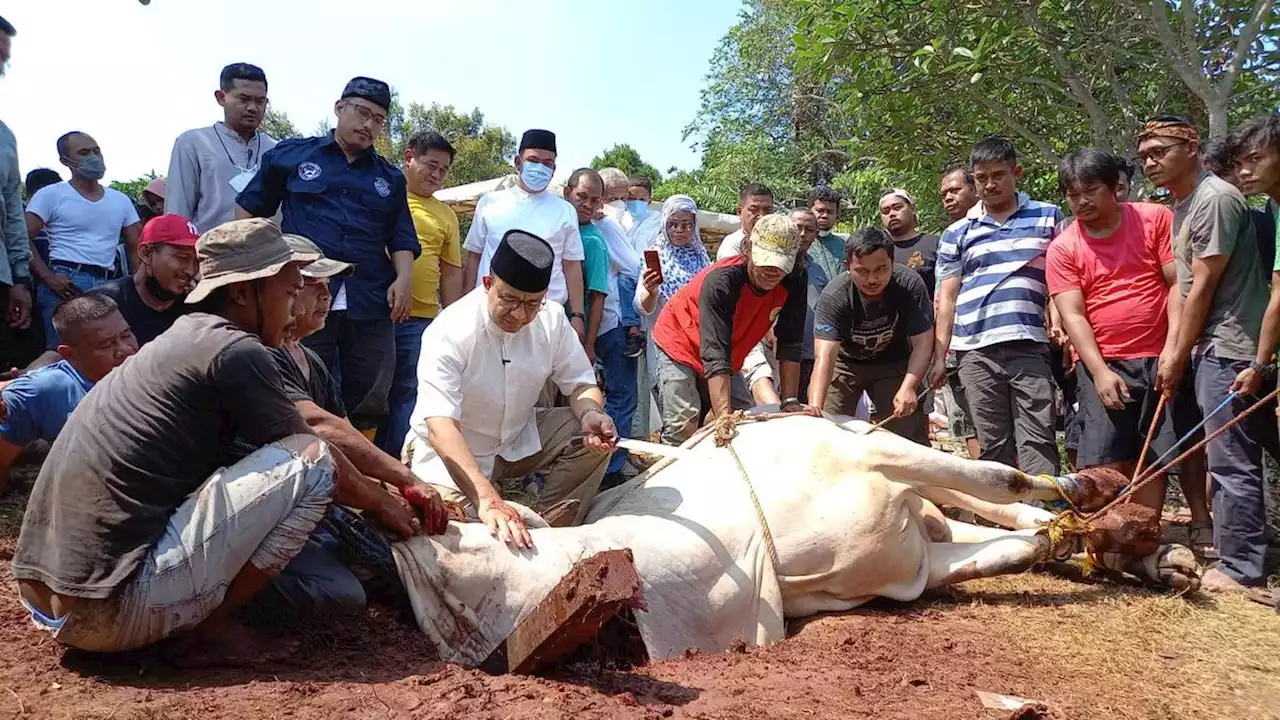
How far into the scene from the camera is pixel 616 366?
22.1ft

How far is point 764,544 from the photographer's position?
12.8 feet

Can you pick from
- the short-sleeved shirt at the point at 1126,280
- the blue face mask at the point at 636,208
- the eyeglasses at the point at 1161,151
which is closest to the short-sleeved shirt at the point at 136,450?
the short-sleeved shirt at the point at 1126,280

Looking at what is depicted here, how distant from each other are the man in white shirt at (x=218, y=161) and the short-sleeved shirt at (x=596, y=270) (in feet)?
7.17

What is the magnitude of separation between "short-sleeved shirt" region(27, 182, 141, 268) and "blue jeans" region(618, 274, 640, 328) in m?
3.50

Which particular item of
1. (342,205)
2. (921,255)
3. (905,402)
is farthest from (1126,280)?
(342,205)

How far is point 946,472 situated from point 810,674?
143cm

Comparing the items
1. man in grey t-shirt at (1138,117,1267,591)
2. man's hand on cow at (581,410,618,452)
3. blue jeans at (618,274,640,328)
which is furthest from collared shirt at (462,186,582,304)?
man in grey t-shirt at (1138,117,1267,591)

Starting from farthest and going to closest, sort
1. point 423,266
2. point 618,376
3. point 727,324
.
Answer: point 618,376, point 423,266, point 727,324

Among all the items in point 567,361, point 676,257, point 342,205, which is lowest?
point 567,361

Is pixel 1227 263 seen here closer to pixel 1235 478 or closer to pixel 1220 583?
pixel 1235 478

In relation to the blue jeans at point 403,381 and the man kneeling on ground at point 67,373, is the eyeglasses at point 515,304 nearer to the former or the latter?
the man kneeling on ground at point 67,373

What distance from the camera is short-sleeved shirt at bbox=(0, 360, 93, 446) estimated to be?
4148 millimetres

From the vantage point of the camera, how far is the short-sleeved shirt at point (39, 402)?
4148 mm

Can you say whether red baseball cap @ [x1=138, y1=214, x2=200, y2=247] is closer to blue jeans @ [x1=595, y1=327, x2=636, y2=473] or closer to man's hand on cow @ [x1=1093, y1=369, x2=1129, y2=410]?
blue jeans @ [x1=595, y1=327, x2=636, y2=473]
